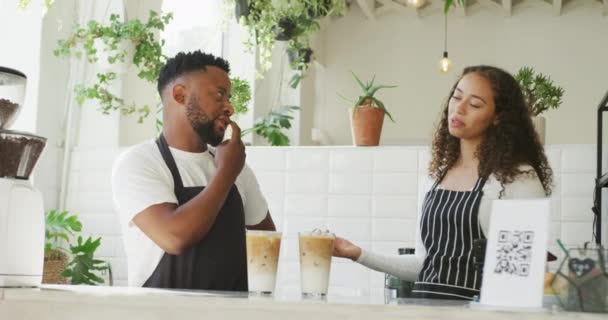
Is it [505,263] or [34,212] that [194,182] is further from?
[505,263]

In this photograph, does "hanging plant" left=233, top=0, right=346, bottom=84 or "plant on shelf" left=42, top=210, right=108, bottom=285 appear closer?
"plant on shelf" left=42, top=210, right=108, bottom=285

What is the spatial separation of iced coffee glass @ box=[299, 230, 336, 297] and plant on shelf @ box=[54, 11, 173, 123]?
2.63m

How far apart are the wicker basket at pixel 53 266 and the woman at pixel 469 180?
175cm

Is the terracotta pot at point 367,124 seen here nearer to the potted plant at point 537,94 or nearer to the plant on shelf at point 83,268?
the potted plant at point 537,94

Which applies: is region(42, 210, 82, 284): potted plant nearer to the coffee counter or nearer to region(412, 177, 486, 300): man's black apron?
region(412, 177, 486, 300): man's black apron

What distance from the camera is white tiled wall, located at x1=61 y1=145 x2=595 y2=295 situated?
3.84m

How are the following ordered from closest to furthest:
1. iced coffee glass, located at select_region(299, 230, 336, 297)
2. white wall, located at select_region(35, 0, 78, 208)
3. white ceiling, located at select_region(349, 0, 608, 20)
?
1. iced coffee glass, located at select_region(299, 230, 336, 297)
2. white wall, located at select_region(35, 0, 78, 208)
3. white ceiling, located at select_region(349, 0, 608, 20)

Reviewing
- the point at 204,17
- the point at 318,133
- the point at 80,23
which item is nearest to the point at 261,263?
the point at 80,23

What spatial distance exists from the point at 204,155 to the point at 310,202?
5.92 feet

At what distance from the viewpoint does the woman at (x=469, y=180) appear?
2340mm

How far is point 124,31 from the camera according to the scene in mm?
4164

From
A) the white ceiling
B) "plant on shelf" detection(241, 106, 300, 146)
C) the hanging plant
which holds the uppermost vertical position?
the white ceiling

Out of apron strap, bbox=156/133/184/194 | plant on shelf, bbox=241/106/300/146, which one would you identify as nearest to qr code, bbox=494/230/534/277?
apron strap, bbox=156/133/184/194

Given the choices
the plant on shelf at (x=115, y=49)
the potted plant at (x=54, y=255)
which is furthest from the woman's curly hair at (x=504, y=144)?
the plant on shelf at (x=115, y=49)
